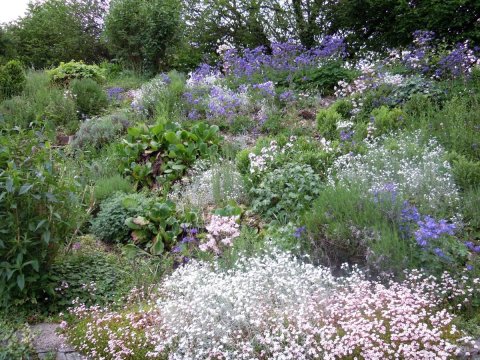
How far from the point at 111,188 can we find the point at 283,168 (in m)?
2.26

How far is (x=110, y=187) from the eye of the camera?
21.0 ft

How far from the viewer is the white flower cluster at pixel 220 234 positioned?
15.8ft

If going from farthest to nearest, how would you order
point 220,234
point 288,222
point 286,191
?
point 286,191
point 288,222
point 220,234

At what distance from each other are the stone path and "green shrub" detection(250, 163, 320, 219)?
243cm

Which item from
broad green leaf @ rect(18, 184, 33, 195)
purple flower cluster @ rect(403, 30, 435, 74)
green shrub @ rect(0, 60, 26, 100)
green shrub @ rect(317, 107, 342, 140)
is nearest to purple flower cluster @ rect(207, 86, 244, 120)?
green shrub @ rect(317, 107, 342, 140)

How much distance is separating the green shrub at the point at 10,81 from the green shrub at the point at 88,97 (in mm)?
1226

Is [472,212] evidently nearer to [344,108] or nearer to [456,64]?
[344,108]

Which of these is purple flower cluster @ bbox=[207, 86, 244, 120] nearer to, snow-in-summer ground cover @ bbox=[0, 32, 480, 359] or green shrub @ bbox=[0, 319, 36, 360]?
snow-in-summer ground cover @ bbox=[0, 32, 480, 359]

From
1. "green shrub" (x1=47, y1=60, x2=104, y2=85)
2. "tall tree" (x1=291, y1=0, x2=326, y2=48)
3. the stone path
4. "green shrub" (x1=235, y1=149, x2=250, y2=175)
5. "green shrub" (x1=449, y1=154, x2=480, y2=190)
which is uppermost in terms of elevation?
"tall tree" (x1=291, y1=0, x2=326, y2=48)

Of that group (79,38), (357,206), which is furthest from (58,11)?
(357,206)

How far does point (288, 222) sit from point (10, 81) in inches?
315

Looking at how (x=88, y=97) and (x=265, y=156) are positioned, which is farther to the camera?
(x=88, y=97)

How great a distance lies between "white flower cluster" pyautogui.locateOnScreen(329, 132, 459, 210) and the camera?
477cm

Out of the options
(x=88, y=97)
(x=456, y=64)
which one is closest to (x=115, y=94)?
(x=88, y=97)
